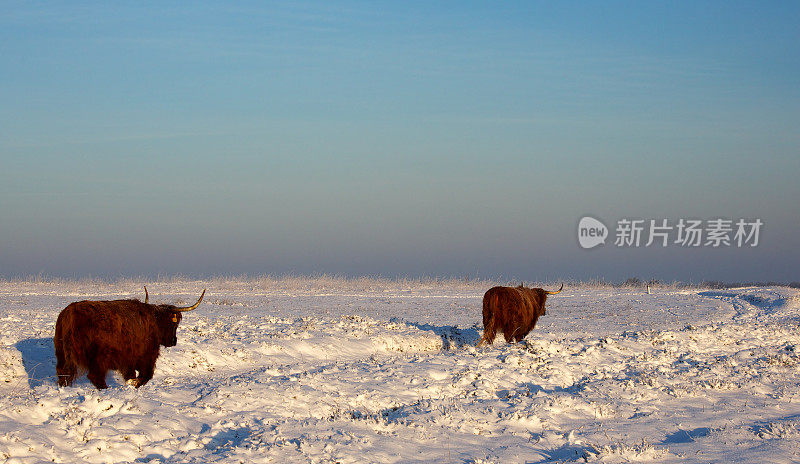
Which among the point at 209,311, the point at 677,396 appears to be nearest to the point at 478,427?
the point at 677,396

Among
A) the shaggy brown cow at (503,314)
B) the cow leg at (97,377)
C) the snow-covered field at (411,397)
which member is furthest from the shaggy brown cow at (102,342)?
the shaggy brown cow at (503,314)

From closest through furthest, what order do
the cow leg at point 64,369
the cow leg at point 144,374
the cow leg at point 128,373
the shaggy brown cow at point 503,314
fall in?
the cow leg at point 64,369 < the cow leg at point 128,373 < the cow leg at point 144,374 < the shaggy brown cow at point 503,314

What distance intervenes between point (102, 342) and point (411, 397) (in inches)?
180

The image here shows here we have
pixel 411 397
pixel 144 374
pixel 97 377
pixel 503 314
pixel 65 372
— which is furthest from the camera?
pixel 503 314

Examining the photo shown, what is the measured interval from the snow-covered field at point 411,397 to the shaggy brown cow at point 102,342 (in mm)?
335

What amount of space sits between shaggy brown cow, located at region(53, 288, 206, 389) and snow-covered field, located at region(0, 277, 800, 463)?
1.10ft

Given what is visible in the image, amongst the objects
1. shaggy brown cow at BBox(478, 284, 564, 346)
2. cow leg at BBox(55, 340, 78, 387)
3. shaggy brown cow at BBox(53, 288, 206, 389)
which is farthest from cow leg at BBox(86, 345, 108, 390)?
shaggy brown cow at BBox(478, 284, 564, 346)

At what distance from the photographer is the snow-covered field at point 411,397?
7.70 m

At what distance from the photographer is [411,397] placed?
10203 millimetres

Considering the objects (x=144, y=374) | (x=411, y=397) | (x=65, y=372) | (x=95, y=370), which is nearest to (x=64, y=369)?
(x=65, y=372)

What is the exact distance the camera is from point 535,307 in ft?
51.1

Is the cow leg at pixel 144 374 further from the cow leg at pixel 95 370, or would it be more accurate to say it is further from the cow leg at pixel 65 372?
the cow leg at pixel 65 372

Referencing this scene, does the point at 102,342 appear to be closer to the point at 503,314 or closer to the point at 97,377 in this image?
the point at 97,377

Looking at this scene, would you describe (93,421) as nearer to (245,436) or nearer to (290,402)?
(245,436)
